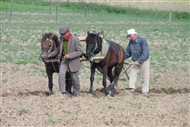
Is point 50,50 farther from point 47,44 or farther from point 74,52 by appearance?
point 74,52

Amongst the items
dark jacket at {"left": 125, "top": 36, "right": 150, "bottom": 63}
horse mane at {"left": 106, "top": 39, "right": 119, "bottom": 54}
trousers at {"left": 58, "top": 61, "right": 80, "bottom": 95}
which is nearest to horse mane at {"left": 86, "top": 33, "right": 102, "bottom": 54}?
horse mane at {"left": 106, "top": 39, "right": 119, "bottom": 54}

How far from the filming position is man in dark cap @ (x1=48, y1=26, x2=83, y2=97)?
37.3 feet

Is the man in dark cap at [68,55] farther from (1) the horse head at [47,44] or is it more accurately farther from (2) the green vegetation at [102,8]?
(2) the green vegetation at [102,8]

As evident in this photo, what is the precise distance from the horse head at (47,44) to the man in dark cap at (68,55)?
5.2 inches

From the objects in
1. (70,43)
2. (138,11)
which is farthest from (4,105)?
(138,11)

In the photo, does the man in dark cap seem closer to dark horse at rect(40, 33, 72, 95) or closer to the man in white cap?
dark horse at rect(40, 33, 72, 95)

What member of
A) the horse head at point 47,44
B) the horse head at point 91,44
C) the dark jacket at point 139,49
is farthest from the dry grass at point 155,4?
the horse head at point 91,44

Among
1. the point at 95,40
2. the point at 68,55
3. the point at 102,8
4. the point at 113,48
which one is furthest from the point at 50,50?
the point at 102,8

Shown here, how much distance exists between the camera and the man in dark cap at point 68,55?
11.4 metres

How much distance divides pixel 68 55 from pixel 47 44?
0.76m

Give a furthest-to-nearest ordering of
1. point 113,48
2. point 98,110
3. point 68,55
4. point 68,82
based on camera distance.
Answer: point 113,48
point 68,82
point 68,55
point 98,110

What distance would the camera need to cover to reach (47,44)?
11.8 metres

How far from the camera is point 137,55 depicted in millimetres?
13078

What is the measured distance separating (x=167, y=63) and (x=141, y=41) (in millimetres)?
7609
